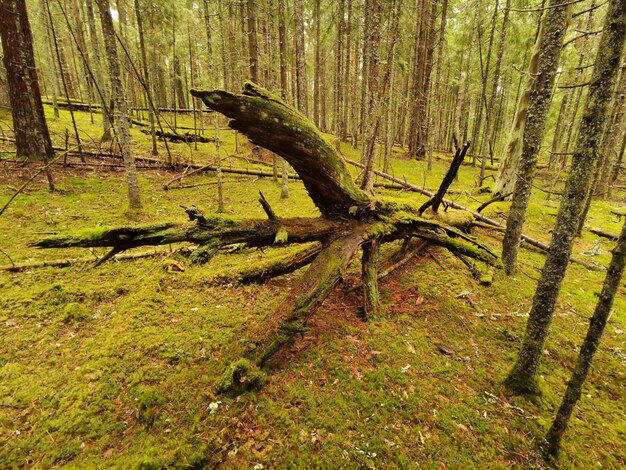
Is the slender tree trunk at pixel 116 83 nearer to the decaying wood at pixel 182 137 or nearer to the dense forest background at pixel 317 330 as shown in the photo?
the dense forest background at pixel 317 330

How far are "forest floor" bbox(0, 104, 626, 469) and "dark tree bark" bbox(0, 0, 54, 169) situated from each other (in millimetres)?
4501

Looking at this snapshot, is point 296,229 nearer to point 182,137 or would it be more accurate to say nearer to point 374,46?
point 374,46

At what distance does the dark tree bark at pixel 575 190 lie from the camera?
2.67 metres

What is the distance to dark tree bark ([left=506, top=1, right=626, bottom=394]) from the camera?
105 inches

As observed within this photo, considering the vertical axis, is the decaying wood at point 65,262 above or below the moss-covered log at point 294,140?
below

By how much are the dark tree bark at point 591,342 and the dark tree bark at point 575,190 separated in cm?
47

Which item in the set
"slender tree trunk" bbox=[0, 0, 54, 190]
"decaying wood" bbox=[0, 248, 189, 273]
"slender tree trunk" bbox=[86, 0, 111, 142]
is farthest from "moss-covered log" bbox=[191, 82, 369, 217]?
"slender tree trunk" bbox=[86, 0, 111, 142]

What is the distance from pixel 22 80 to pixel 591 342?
1483 cm

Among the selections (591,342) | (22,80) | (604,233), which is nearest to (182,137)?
(22,80)

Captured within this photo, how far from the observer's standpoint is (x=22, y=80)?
914cm

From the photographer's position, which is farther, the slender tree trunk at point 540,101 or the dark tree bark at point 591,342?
the slender tree trunk at point 540,101

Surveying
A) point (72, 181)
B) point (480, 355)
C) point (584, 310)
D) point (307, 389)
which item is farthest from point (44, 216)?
point (584, 310)

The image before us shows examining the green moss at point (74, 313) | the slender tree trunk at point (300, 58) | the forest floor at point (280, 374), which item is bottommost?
the forest floor at point (280, 374)

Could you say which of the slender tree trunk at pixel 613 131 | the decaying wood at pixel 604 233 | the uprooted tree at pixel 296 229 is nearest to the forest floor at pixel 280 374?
the uprooted tree at pixel 296 229
